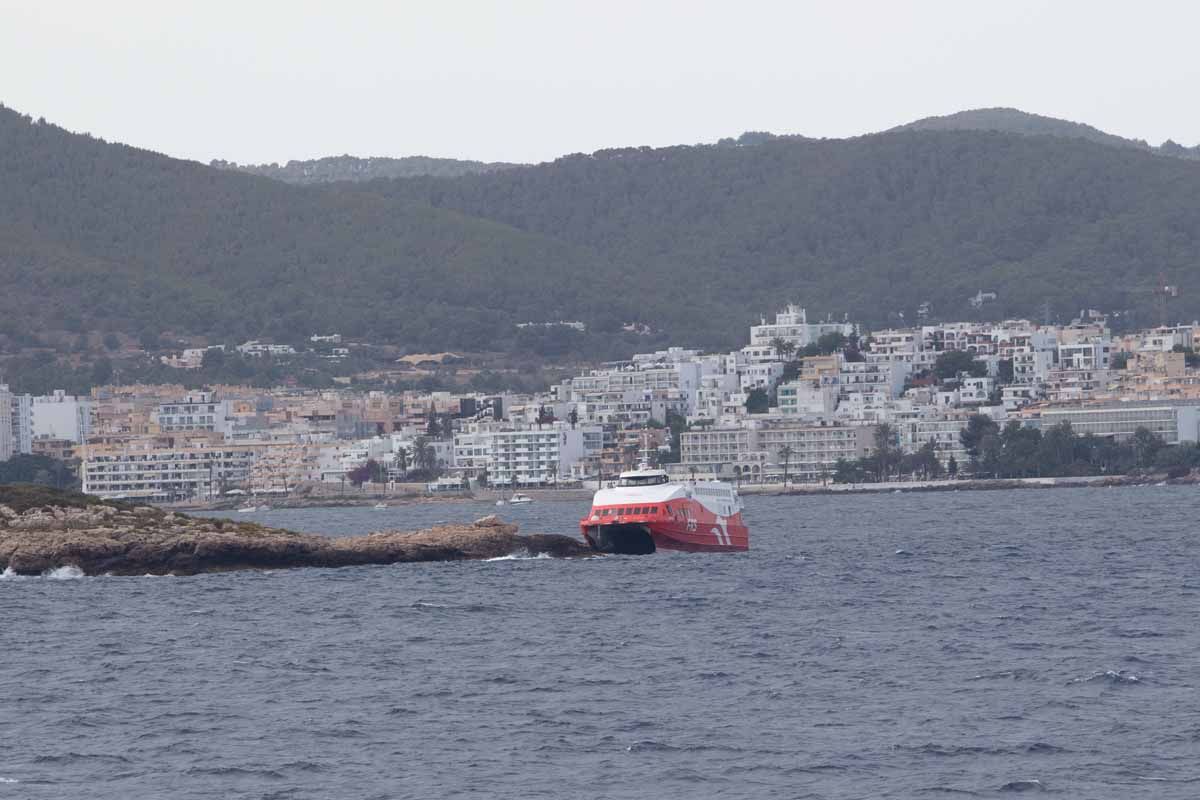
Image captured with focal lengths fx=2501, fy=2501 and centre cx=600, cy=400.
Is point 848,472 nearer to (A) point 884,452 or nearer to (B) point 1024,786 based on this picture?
(A) point 884,452

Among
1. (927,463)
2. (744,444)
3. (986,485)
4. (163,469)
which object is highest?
(744,444)

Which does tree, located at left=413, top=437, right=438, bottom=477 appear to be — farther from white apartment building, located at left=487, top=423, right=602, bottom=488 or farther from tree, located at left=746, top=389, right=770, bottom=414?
tree, located at left=746, top=389, right=770, bottom=414

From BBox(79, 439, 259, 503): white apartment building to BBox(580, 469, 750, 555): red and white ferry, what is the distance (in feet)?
360

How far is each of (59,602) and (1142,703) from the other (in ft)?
101

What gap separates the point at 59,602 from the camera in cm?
6019

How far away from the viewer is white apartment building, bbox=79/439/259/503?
183 metres

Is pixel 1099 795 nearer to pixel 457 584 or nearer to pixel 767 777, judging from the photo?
pixel 767 777

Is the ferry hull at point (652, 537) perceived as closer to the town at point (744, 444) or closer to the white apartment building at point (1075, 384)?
the town at point (744, 444)

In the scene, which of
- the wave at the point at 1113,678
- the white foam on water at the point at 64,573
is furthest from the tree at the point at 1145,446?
the wave at the point at 1113,678

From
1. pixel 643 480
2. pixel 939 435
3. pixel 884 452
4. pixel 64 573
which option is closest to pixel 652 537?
pixel 643 480

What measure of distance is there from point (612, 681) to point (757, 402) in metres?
155

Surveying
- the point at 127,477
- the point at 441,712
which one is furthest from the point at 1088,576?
the point at 127,477

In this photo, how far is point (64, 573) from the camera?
69.3 metres

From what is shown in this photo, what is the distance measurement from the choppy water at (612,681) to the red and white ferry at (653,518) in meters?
3.64
